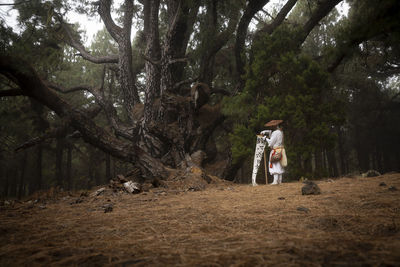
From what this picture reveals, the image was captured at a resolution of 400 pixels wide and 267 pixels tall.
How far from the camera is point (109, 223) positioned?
2498 mm

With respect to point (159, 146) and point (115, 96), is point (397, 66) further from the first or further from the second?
point (115, 96)

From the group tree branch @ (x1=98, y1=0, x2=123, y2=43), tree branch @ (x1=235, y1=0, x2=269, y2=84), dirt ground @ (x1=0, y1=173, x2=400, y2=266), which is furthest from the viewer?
tree branch @ (x1=98, y1=0, x2=123, y2=43)

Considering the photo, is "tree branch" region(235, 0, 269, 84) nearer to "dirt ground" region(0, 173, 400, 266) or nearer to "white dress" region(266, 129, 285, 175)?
"white dress" region(266, 129, 285, 175)

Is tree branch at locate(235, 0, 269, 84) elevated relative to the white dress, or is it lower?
elevated

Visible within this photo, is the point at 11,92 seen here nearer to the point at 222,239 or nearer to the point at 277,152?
the point at 222,239

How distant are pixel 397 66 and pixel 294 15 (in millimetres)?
7425

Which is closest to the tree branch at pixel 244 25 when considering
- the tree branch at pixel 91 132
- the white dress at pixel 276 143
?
the white dress at pixel 276 143

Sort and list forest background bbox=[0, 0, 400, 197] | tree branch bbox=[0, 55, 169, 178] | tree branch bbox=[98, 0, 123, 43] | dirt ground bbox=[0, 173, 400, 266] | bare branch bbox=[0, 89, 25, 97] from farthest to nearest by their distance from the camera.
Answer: tree branch bbox=[98, 0, 123, 43] → forest background bbox=[0, 0, 400, 197] → tree branch bbox=[0, 55, 169, 178] → bare branch bbox=[0, 89, 25, 97] → dirt ground bbox=[0, 173, 400, 266]

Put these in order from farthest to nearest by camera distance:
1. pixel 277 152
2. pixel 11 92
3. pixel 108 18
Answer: pixel 108 18 → pixel 277 152 → pixel 11 92

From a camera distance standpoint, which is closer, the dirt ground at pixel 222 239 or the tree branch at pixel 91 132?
the dirt ground at pixel 222 239

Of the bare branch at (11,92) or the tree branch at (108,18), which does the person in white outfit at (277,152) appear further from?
the tree branch at (108,18)

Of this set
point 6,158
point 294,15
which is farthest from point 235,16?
point 6,158

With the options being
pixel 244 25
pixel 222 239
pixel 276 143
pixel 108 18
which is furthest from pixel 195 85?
pixel 222 239

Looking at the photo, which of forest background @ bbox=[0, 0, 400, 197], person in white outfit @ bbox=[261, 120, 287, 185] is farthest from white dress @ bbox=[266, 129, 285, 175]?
forest background @ bbox=[0, 0, 400, 197]
